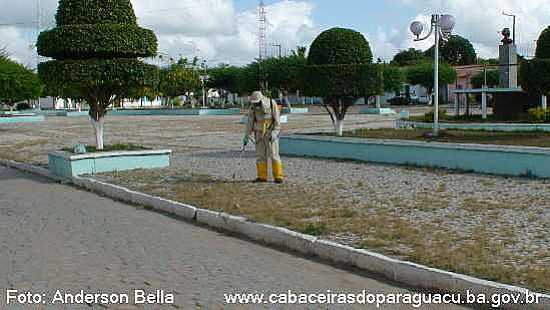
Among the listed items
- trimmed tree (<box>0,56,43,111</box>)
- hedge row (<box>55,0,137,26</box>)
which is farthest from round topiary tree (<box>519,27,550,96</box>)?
trimmed tree (<box>0,56,43,111</box>)

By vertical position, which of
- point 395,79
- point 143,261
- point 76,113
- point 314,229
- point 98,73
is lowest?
point 143,261

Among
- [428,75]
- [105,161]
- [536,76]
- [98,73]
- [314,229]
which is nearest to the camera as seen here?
[314,229]

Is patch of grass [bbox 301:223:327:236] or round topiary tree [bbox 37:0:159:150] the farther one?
round topiary tree [bbox 37:0:159:150]

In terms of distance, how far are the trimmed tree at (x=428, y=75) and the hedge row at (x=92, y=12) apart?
49.8 meters

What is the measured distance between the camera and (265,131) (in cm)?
1164

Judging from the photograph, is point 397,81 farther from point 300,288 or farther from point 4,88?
point 300,288

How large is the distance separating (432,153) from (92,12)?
7739mm

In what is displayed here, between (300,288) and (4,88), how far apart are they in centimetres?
3398

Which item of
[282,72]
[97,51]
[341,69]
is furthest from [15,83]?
[341,69]

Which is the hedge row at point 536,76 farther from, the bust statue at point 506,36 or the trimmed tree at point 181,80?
the trimmed tree at point 181,80

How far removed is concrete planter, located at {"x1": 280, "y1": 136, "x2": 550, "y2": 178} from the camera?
11.9 m

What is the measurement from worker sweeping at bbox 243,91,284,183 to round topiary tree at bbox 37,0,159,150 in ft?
13.0

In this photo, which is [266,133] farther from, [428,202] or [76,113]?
[76,113]

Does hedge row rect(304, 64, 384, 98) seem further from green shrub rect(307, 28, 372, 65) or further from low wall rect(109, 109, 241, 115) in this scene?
low wall rect(109, 109, 241, 115)
